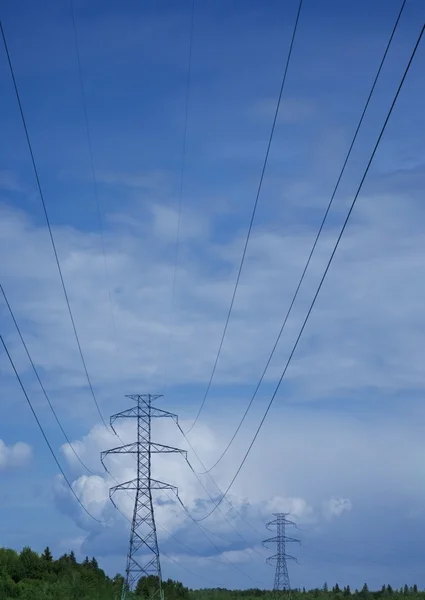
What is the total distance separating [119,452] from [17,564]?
1814 inches

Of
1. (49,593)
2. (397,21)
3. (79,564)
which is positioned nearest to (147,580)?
(79,564)

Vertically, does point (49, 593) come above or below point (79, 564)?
below

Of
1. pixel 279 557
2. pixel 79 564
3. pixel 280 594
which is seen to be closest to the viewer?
pixel 279 557

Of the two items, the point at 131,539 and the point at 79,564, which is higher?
the point at 79,564

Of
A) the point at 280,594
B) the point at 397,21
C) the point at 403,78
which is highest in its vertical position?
the point at 280,594

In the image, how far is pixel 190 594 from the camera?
13962 cm

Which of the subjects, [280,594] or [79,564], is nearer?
[79,564]

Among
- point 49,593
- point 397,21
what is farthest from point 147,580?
point 397,21

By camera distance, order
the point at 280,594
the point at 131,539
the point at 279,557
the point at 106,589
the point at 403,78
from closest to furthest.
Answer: the point at 403,78 < the point at 131,539 < the point at 106,589 < the point at 279,557 < the point at 280,594

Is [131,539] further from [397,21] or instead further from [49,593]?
[397,21]

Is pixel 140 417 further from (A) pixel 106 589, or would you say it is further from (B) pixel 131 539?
(A) pixel 106 589

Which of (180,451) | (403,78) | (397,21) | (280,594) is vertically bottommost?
(403,78)

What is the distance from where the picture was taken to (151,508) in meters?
80.9

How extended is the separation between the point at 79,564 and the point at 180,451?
193 ft
